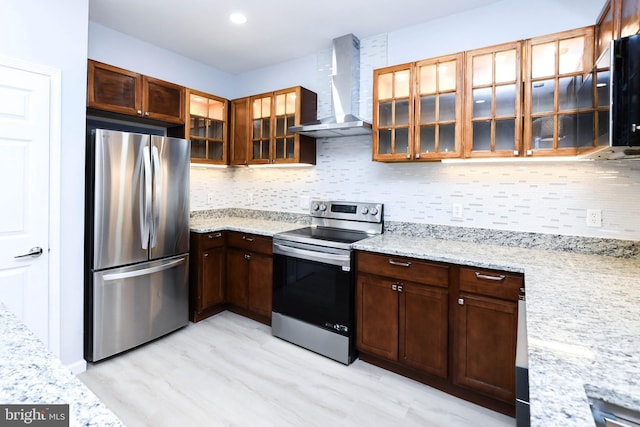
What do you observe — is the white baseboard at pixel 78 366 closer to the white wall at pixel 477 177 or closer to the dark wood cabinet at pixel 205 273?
the dark wood cabinet at pixel 205 273

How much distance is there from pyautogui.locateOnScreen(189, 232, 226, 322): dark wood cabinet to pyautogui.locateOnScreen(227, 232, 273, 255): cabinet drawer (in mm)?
118

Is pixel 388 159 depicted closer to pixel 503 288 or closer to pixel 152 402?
pixel 503 288

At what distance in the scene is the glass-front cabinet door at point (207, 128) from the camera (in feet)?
11.4

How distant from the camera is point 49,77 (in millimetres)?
2203

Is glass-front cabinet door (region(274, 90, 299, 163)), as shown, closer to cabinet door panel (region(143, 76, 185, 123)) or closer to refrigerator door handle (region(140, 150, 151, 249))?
cabinet door panel (region(143, 76, 185, 123))

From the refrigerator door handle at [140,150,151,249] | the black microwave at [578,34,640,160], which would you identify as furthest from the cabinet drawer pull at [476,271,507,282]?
the refrigerator door handle at [140,150,151,249]

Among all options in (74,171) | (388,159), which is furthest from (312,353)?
(74,171)

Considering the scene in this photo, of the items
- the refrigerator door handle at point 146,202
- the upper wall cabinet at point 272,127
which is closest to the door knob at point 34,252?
the refrigerator door handle at point 146,202

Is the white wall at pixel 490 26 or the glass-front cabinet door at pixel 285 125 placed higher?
the white wall at pixel 490 26

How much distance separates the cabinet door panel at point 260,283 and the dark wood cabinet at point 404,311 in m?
0.96

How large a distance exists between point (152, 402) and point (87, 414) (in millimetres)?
1802

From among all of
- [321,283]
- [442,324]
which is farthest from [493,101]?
[321,283]

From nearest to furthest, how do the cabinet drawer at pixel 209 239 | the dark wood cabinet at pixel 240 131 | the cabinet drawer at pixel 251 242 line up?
the cabinet drawer at pixel 251 242
the cabinet drawer at pixel 209 239
the dark wood cabinet at pixel 240 131

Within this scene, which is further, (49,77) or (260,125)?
(260,125)
